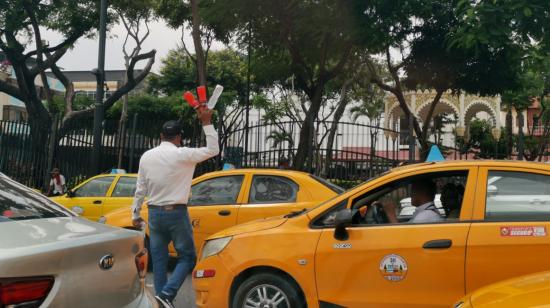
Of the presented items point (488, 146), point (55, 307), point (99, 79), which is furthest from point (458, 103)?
point (55, 307)

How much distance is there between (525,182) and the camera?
4.01 m

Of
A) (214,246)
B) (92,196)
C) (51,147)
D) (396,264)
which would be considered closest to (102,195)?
(92,196)

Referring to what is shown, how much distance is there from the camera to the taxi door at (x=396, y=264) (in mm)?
3879

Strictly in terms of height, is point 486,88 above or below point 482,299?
above

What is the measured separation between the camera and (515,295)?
2.60 m

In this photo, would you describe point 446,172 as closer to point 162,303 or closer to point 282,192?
point 162,303

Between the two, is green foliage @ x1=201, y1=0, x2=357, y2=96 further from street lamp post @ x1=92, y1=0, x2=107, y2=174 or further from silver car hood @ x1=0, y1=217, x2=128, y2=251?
silver car hood @ x1=0, y1=217, x2=128, y2=251

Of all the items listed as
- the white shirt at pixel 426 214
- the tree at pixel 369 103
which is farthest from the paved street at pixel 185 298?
the tree at pixel 369 103

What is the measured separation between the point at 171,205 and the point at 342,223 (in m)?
1.61

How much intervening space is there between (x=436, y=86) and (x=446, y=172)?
1262 cm

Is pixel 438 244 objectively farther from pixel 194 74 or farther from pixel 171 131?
pixel 194 74

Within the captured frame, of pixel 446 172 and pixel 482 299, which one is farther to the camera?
pixel 446 172

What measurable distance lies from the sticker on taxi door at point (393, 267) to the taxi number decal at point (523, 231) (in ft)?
2.42

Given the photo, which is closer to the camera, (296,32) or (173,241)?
(173,241)
